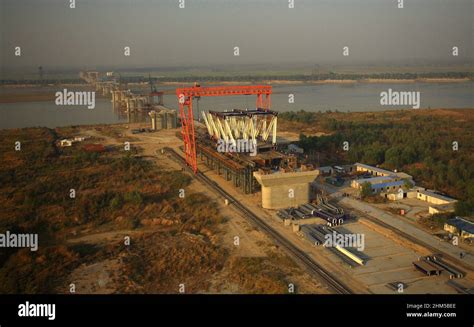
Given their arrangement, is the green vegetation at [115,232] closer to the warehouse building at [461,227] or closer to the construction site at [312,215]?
the construction site at [312,215]

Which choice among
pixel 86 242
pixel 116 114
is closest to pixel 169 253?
pixel 86 242

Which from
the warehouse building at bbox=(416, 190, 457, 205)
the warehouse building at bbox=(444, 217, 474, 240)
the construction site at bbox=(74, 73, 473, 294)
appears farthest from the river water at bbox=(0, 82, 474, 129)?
the warehouse building at bbox=(444, 217, 474, 240)

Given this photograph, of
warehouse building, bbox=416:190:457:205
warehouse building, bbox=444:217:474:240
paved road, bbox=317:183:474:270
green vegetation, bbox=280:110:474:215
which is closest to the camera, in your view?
paved road, bbox=317:183:474:270

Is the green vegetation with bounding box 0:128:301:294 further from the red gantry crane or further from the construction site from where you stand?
the red gantry crane

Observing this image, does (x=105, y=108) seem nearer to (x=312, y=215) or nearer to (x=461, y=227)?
(x=312, y=215)

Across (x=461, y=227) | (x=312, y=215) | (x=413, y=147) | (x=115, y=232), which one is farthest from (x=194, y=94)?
(x=413, y=147)

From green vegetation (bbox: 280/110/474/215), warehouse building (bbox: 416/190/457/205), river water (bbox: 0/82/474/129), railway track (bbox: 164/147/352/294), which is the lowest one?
railway track (bbox: 164/147/352/294)

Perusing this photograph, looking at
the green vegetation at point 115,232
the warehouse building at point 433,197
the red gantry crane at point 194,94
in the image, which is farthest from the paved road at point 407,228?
the red gantry crane at point 194,94
